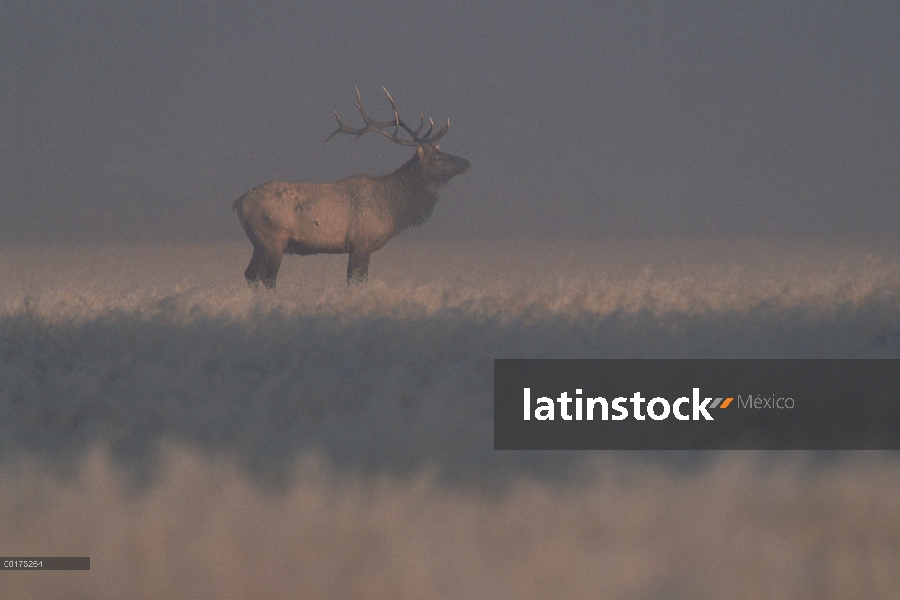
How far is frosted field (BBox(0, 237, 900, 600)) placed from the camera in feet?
9.22

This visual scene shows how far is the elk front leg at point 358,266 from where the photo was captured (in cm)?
984

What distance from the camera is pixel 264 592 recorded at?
2.74 meters

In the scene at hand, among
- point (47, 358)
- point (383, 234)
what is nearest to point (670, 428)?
point (47, 358)

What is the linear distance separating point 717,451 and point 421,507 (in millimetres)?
1771

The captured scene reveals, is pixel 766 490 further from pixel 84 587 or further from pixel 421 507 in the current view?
pixel 84 587
